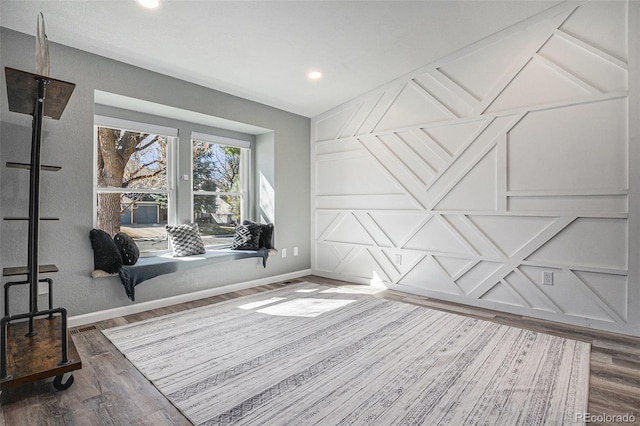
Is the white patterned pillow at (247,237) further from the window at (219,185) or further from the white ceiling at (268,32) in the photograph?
the white ceiling at (268,32)

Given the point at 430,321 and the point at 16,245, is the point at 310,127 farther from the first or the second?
the point at 16,245

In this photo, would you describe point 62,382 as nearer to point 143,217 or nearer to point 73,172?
point 73,172

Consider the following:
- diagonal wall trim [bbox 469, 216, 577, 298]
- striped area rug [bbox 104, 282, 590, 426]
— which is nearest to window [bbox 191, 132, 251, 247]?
striped area rug [bbox 104, 282, 590, 426]

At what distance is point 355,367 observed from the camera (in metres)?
2.17

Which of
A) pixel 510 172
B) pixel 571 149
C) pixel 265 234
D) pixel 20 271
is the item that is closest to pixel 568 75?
pixel 571 149

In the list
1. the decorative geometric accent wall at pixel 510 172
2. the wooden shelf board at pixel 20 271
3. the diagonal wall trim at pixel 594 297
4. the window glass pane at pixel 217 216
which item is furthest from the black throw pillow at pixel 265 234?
the diagonal wall trim at pixel 594 297

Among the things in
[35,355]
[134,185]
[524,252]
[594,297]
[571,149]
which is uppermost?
[571,149]

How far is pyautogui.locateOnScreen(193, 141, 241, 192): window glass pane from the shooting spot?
432 cm

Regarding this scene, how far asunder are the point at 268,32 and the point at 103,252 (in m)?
2.52

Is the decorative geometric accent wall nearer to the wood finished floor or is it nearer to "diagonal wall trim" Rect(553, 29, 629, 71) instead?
"diagonal wall trim" Rect(553, 29, 629, 71)

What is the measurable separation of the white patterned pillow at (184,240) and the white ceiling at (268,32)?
1.73 m

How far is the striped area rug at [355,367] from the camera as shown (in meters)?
1.71

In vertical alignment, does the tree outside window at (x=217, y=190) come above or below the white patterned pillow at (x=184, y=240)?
above

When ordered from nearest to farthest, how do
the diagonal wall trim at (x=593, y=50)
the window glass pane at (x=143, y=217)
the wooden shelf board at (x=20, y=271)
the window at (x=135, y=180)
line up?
the wooden shelf board at (x=20, y=271)
the diagonal wall trim at (x=593, y=50)
the window at (x=135, y=180)
the window glass pane at (x=143, y=217)
